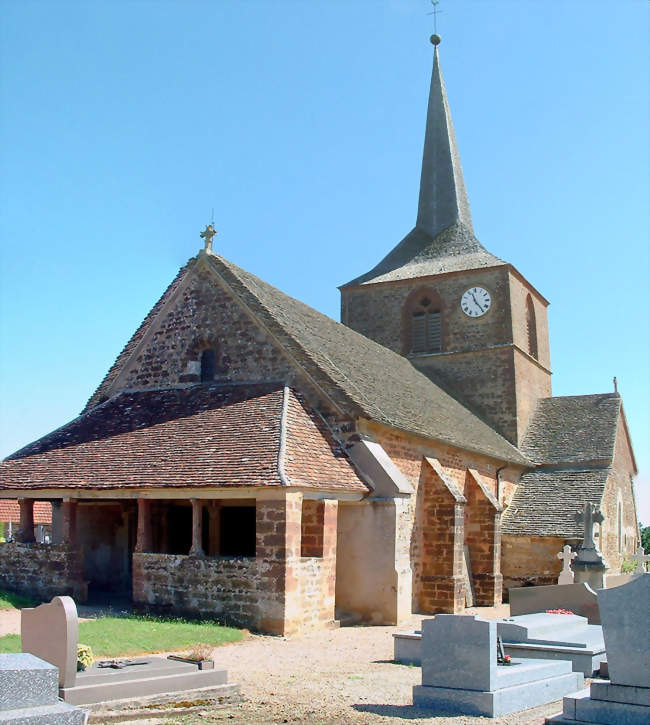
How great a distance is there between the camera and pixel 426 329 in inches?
1137

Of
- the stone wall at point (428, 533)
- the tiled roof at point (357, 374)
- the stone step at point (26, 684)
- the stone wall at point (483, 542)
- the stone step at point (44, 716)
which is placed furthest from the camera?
the stone wall at point (483, 542)

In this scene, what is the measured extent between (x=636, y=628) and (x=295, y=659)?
210 inches

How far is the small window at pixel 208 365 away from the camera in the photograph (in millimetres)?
17688

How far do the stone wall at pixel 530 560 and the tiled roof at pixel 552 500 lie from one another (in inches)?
10.1

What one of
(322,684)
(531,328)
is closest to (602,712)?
(322,684)

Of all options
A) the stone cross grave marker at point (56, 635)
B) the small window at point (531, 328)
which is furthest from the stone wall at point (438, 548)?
the small window at point (531, 328)

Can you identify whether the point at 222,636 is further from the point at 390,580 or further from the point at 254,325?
the point at 254,325

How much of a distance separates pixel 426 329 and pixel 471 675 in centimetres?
2137

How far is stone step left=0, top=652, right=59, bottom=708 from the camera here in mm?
5426

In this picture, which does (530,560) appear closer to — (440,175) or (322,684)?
(322,684)

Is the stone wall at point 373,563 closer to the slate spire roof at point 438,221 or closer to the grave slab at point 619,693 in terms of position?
the grave slab at point 619,693

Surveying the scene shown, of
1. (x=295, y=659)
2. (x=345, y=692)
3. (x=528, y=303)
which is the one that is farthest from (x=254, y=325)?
(x=528, y=303)

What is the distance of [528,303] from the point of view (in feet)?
99.6

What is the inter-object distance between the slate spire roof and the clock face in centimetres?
90
